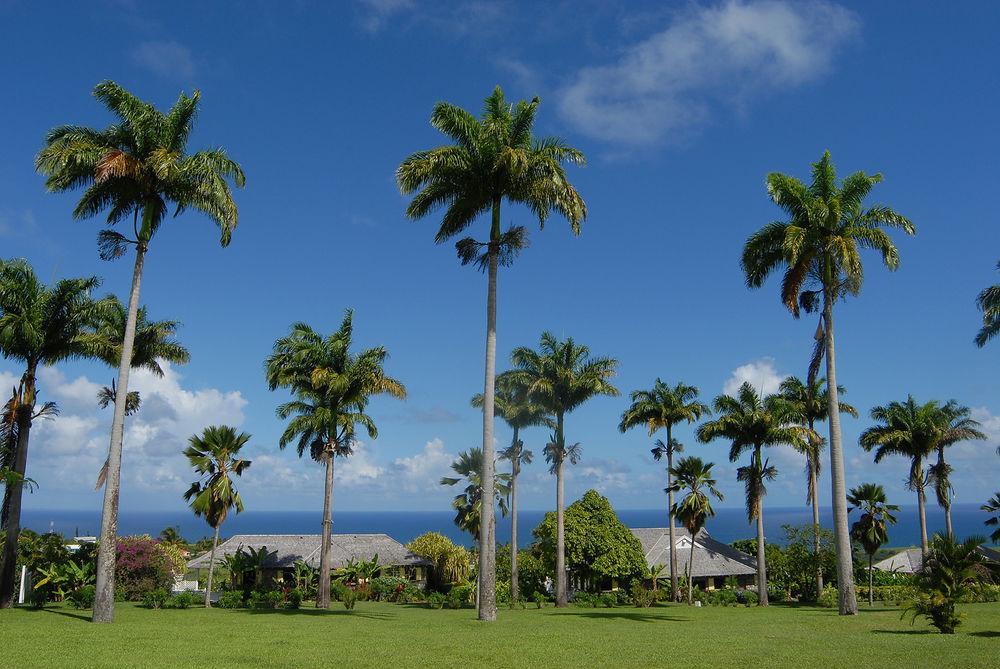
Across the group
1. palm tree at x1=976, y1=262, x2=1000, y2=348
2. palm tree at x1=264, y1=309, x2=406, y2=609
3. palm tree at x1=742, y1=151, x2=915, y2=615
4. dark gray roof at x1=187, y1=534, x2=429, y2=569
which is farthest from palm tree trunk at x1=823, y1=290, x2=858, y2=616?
dark gray roof at x1=187, y1=534, x2=429, y2=569

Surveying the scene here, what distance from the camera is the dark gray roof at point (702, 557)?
56438mm

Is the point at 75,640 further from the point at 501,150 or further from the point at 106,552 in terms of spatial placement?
the point at 501,150

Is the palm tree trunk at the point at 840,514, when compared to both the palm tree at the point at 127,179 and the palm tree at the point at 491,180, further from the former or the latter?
the palm tree at the point at 127,179

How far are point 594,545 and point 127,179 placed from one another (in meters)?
37.9

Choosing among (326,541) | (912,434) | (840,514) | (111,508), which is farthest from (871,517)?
(111,508)

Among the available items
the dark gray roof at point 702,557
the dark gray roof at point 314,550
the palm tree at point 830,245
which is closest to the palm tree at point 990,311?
the palm tree at point 830,245

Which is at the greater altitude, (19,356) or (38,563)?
(19,356)

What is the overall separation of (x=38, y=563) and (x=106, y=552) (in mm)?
14212

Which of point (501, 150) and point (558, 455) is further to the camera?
point (558, 455)

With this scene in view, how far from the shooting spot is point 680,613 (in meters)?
36.9

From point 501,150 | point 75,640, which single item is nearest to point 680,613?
point 501,150

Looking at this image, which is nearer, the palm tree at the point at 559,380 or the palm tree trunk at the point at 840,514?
the palm tree trunk at the point at 840,514

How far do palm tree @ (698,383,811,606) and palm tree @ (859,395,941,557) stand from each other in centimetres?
613

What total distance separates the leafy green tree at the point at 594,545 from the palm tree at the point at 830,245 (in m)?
24.0
